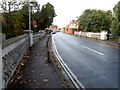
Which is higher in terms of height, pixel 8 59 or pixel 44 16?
pixel 44 16

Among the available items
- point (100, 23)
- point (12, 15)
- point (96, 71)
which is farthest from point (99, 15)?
point (96, 71)

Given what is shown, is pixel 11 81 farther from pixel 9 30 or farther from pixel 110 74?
pixel 9 30

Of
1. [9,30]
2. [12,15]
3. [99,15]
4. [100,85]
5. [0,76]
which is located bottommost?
[100,85]

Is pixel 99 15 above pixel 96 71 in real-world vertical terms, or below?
above

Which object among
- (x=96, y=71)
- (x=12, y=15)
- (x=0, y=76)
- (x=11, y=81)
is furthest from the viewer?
(x=12, y=15)

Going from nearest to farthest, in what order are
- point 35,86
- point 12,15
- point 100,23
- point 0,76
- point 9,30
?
point 0,76 → point 35,86 → point 9,30 → point 12,15 → point 100,23

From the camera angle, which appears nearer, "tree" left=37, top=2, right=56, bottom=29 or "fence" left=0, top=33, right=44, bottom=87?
"fence" left=0, top=33, right=44, bottom=87

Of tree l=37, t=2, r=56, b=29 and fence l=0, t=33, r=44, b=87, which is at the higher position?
Answer: tree l=37, t=2, r=56, b=29

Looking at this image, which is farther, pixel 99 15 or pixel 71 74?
pixel 99 15

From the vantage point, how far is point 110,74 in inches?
296

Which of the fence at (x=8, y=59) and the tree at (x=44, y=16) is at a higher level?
the tree at (x=44, y=16)

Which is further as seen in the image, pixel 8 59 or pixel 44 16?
pixel 44 16

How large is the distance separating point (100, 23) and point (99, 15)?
2285 mm

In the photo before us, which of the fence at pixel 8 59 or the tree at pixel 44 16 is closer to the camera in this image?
the fence at pixel 8 59
